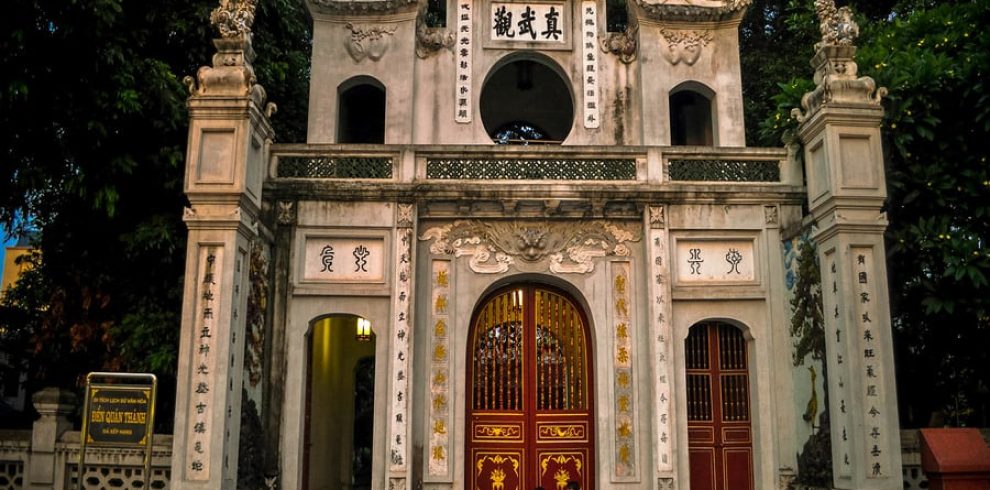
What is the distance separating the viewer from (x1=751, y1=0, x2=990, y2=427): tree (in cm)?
1131

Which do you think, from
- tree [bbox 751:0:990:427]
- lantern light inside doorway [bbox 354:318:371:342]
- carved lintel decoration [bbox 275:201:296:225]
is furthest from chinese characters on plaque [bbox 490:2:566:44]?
lantern light inside doorway [bbox 354:318:371:342]

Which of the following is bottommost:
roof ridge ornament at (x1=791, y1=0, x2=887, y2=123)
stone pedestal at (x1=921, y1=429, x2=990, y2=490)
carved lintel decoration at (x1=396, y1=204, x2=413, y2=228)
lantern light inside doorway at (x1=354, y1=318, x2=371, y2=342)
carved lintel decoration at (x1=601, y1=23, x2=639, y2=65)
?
stone pedestal at (x1=921, y1=429, x2=990, y2=490)

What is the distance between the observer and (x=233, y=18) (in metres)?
11.1

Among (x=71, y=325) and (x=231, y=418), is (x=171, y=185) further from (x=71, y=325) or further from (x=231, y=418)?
(x=231, y=418)

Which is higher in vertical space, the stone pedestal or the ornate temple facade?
the ornate temple facade

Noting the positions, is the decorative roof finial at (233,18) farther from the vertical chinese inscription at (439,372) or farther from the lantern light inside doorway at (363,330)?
the lantern light inside doorway at (363,330)

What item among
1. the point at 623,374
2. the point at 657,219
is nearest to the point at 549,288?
the point at 623,374

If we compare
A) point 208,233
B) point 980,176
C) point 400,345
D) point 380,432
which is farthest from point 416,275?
point 980,176

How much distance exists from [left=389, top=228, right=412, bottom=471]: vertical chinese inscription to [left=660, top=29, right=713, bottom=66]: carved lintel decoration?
582 cm

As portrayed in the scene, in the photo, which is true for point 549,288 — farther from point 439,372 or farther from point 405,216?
point 405,216

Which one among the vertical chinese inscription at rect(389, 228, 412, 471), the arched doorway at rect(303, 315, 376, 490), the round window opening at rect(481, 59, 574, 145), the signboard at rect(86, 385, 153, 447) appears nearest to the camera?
the signboard at rect(86, 385, 153, 447)

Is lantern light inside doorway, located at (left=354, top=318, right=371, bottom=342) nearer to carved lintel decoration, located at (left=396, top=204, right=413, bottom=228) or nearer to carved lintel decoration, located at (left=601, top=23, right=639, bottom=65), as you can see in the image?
carved lintel decoration, located at (left=396, top=204, right=413, bottom=228)

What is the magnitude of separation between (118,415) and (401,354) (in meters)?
3.83

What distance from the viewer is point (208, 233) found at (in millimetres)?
10383
